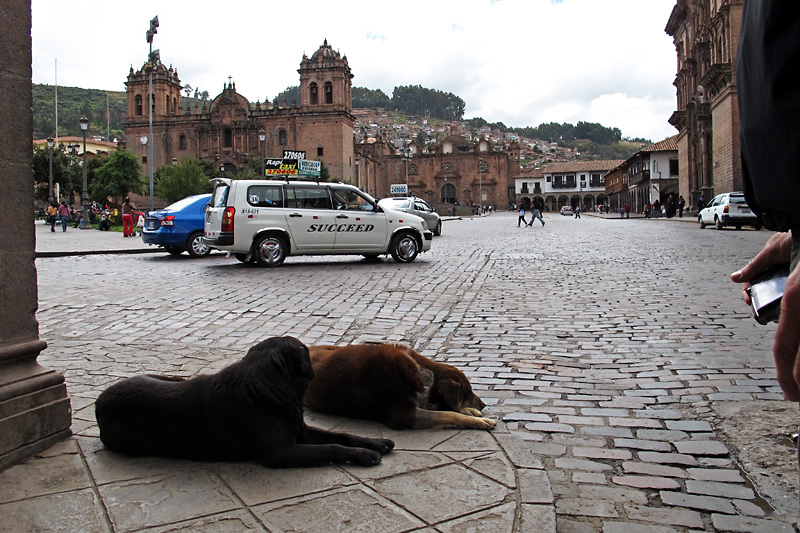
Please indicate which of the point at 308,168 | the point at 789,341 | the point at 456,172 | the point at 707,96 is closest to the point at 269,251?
the point at 789,341

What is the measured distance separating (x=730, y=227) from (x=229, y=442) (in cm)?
3043

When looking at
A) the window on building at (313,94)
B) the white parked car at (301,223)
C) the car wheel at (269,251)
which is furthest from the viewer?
the window on building at (313,94)

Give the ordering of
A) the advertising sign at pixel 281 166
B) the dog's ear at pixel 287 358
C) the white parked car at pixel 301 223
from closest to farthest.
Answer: the dog's ear at pixel 287 358 → the white parked car at pixel 301 223 → the advertising sign at pixel 281 166

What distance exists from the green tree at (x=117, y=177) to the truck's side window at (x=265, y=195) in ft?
175

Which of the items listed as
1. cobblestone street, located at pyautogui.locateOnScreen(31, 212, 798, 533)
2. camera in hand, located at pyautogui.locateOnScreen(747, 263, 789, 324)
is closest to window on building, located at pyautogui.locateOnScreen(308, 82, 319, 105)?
cobblestone street, located at pyautogui.locateOnScreen(31, 212, 798, 533)

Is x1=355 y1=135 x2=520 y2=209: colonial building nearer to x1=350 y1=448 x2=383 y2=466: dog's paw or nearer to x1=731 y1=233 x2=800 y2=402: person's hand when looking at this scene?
x1=350 y1=448 x2=383 y2=466: dog's paw

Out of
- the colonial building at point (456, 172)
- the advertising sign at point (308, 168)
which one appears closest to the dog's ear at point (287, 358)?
the advertising sign at point (308, 168)

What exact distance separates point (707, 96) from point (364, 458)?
50.2m

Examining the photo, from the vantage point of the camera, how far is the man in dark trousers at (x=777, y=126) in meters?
1.23

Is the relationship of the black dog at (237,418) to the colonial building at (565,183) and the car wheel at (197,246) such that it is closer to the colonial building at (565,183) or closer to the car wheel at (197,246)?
the car wheel at (197,246)

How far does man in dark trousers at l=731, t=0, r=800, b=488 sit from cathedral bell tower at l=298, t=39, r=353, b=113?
79544 mm

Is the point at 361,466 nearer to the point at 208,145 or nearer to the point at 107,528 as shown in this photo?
the point at 107,528

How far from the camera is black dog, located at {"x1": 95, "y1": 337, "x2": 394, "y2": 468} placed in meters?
2.73

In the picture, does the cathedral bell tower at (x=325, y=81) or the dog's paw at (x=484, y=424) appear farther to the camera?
the cathedral bell tower at (x=325, y=81)
